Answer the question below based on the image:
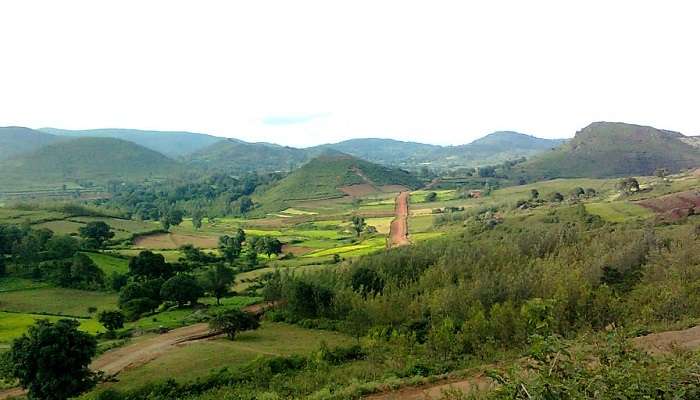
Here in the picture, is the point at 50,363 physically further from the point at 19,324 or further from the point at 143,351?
the point at 19,324

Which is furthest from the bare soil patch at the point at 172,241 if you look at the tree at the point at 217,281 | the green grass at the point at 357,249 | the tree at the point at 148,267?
the tree at the point at 217,281

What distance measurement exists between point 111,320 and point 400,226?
188 ft

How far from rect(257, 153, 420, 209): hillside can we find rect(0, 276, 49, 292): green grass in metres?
85.6

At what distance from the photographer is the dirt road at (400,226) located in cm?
7194

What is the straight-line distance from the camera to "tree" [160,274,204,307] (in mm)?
48406

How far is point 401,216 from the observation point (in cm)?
10256

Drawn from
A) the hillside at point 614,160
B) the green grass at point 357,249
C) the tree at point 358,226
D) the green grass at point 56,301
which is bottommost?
the green grass at point 56,301

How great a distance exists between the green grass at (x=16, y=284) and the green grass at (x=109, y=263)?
24.7 feet

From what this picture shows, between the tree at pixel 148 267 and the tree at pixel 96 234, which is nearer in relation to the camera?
the tree at pixel 148 267

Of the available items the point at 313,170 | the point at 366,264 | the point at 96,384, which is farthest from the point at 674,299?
the point at 313,170

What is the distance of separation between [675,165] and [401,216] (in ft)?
463

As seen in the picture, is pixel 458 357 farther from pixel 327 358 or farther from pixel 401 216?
pixel 401 216

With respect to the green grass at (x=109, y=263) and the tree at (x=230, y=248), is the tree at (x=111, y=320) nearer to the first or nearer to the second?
the green grass at (x=109, y=263)

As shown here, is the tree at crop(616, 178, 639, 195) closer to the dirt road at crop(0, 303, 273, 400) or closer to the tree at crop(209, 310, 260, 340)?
the tree at crop(209, 310, 260, 340)
